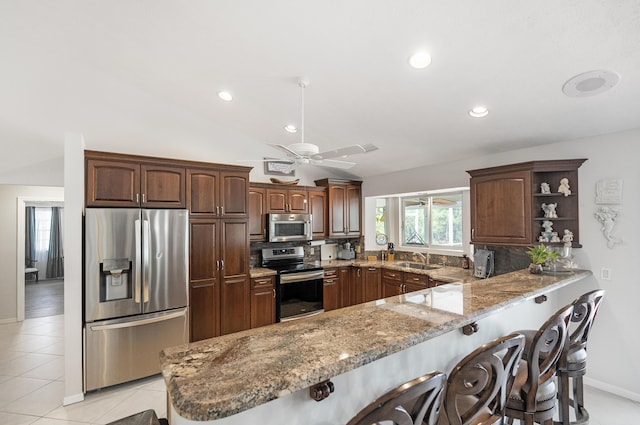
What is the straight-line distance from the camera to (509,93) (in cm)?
252

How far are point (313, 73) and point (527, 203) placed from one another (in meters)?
2.43

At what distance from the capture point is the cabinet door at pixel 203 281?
11.8ft

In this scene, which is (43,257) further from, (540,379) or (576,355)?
(576,355)

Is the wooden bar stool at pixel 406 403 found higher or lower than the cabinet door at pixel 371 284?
higher

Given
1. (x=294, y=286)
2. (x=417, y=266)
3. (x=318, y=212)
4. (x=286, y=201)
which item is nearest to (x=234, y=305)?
(x=294, y=286)

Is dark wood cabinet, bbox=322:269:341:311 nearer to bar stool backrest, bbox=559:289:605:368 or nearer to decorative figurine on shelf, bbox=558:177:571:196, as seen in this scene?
decorative figurine on shelf, bbox=558:177:571:196

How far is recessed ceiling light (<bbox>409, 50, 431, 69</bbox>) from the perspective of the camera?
2.21 m

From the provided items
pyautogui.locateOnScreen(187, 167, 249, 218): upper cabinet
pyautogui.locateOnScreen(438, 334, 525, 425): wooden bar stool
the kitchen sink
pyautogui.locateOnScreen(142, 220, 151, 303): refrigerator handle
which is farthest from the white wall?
pyautogui.locateOnScreen(142, 220, 151, 303): refrigerator handle

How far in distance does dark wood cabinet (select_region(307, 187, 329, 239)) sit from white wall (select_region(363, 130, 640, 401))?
3.14 m

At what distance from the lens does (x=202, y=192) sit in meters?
3.71

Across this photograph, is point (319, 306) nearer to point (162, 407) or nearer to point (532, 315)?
point (162, 407)

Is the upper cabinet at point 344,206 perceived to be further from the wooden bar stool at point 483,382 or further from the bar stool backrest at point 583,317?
the wooden bar stool at point 483,382

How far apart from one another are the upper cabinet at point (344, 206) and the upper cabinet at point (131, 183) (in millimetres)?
2423

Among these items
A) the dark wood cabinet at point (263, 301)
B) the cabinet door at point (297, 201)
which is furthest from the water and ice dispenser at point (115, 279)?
the cabinet door at point (297, 201)
